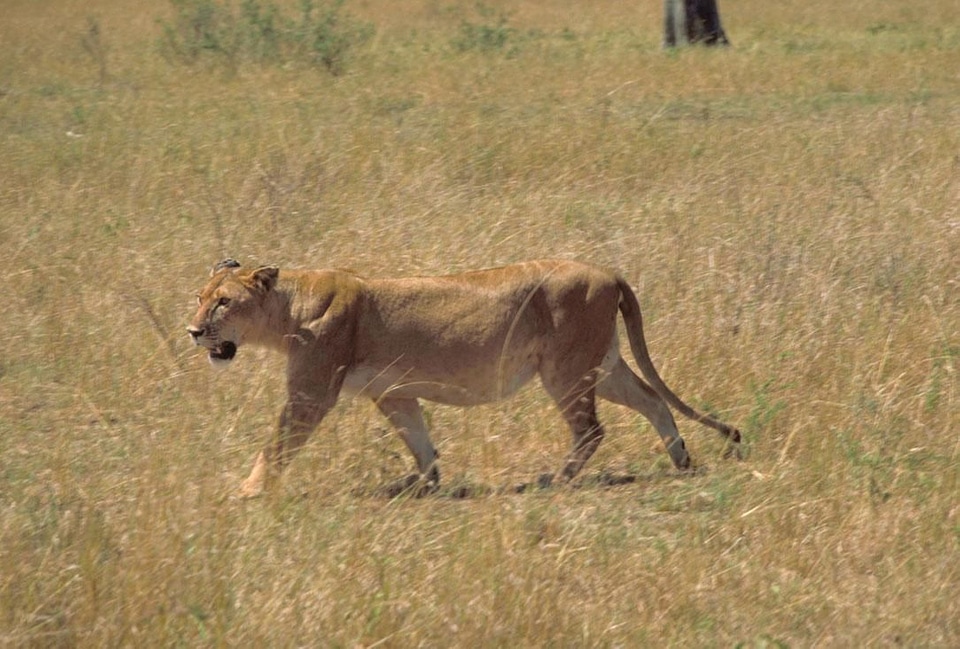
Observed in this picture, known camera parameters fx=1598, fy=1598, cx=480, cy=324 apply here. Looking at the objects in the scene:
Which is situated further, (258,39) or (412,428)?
(258,39)

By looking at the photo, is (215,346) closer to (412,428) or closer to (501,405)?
(412,428)

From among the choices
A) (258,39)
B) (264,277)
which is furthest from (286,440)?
(258,39)

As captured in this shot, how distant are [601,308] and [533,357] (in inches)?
11.6

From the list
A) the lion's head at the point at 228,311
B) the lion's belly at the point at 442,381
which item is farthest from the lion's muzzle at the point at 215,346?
the lion's belly at the point at 442,381

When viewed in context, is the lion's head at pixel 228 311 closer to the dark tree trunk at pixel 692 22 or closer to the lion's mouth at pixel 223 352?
the lion's mouth at pixel 223 352

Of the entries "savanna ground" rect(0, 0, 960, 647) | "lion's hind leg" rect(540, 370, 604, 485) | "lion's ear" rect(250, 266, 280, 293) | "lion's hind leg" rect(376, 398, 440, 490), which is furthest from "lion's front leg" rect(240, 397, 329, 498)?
"lion's hind leg" rect(540, 370, 604, 485)

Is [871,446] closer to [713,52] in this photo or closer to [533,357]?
[533,357]

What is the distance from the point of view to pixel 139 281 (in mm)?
7746

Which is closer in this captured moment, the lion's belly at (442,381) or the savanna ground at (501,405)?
the savanna ground at (501,405)

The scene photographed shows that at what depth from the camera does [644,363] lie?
18.9 ft

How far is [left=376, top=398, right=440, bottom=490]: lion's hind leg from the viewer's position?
563 cm

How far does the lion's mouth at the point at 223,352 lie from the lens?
5535 millimetres

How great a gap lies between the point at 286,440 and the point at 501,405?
1.15 metres

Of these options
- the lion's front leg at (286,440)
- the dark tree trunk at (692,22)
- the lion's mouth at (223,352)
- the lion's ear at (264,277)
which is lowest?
the dark tree trunk at (692,22)
